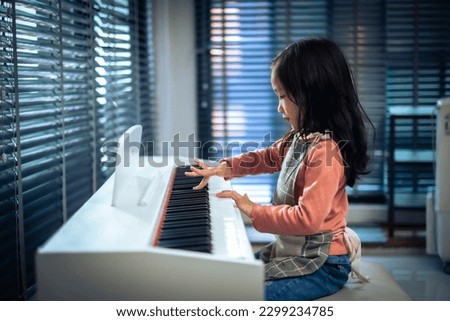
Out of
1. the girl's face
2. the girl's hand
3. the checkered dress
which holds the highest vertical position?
the girl's face

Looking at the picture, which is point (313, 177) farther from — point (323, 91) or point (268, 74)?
point (268, 74)

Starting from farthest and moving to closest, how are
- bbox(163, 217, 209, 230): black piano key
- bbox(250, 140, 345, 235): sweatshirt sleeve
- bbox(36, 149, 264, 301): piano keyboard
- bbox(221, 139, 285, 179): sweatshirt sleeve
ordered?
bbox(221, 139, 285, 179): sweatshirt sleeve, bbox(250, 140, 345, 235): sweatshirt sleeve, bbox(163, 217, 209, 230): black piano key, bbox(36, 149, 264, 301): piano keyboard

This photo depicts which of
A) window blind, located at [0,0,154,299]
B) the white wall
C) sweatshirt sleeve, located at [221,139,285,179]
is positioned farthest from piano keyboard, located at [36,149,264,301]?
the white wall

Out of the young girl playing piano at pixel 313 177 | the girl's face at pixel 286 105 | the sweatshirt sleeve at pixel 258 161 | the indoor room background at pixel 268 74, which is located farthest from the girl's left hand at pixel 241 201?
the indoor room background at pixel 268 74

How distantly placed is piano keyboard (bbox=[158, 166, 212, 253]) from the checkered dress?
0.23 m

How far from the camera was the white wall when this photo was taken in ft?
12.8

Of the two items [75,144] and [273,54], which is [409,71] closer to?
[273,54]

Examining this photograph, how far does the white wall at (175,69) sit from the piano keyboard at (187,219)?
1.97 metres

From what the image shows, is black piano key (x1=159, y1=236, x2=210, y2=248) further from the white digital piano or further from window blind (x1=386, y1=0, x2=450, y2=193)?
window blind (x1=386, y1=0, x2=450, y2=193)

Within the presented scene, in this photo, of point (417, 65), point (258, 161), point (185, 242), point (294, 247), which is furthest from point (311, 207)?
point (417, 65)

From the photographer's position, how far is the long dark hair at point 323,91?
1737mm

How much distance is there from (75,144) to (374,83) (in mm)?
2187

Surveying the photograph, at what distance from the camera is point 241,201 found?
1.69m
